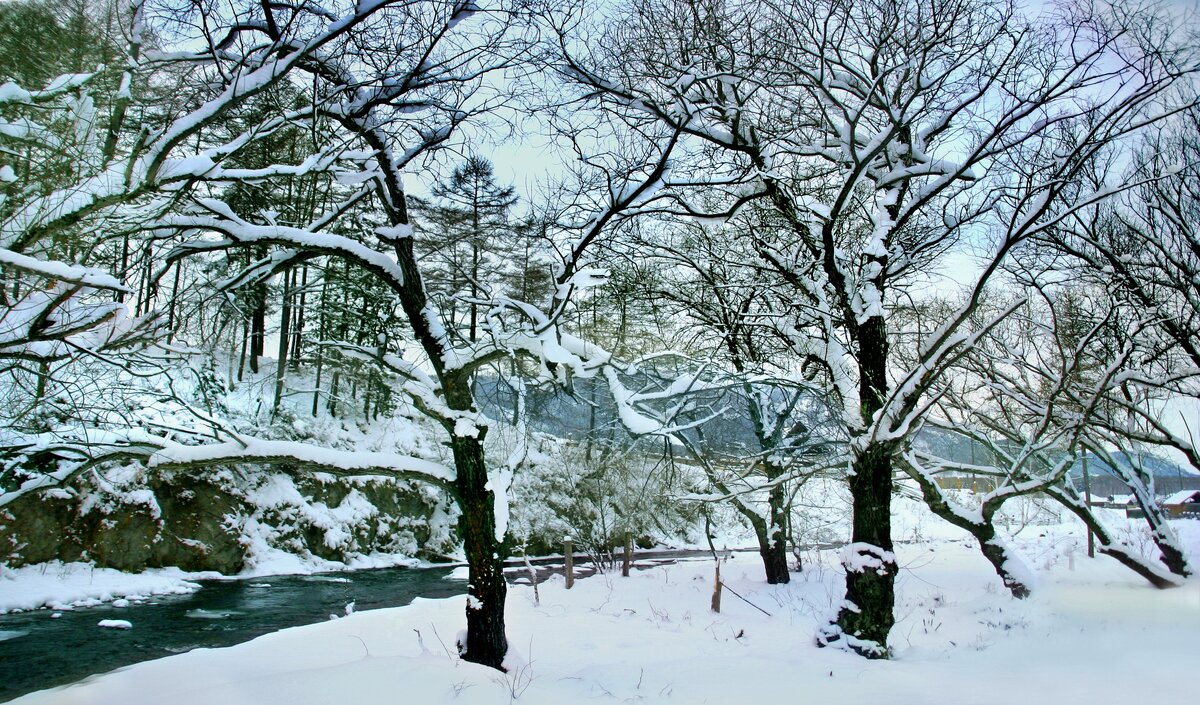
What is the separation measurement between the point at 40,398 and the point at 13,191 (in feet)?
5.38

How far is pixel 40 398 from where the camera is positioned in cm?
405

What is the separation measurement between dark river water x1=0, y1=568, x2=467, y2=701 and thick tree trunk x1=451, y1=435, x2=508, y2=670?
6.56 meters

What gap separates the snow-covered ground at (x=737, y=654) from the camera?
16.6 feet

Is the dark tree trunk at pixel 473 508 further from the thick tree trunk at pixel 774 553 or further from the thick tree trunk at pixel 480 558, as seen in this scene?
the thick tree trunk at pixel 774 553

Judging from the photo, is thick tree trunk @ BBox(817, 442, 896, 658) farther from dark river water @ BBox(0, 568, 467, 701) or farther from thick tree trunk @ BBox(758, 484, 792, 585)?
dark river water @ BBox(0, 568, 467, 701)

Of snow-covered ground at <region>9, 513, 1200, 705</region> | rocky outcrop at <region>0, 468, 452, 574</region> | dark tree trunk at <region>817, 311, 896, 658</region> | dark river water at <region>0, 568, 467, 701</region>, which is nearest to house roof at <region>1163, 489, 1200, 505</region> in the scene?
snow-covered ground at <region>9, 513, 1200, 705</region>

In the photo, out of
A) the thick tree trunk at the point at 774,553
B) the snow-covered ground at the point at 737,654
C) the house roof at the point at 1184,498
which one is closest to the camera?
the snow-covered ground at the point at 737,654

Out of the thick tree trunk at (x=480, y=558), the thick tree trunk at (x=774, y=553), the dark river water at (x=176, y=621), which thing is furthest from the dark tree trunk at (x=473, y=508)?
the thick tree trunk at (x=774, y=553)

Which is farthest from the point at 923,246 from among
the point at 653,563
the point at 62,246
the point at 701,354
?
the point at 653,563

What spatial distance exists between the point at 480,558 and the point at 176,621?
10.2 m

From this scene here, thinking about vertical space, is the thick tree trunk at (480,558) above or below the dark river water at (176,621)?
above

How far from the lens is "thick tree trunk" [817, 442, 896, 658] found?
269 inches

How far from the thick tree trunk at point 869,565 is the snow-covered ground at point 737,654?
1.05 feet

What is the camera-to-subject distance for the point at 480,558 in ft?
21.0
